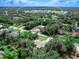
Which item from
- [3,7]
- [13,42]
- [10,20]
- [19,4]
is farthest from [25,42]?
[19,4]

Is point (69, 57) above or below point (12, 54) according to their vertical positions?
below

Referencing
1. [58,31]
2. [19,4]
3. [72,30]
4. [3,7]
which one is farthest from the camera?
[19,4]

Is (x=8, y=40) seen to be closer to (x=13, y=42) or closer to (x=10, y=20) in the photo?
(x=13, y=42)

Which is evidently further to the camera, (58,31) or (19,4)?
(19,4)

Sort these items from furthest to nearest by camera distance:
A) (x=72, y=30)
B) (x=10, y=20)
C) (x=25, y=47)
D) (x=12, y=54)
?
(x=10, y=20) < (x=72, y=30) < (x=25, y=47) < (x=12, y=54)

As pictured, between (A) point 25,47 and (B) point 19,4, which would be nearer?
(A) point 25,47

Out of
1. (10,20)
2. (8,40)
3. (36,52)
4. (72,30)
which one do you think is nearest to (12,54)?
(36,52)

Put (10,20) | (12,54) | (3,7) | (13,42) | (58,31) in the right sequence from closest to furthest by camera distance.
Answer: (12,54), (13,42), (58,31), (10,20), (3,7)

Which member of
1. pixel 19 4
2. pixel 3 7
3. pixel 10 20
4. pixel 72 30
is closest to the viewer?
pixel 72 30

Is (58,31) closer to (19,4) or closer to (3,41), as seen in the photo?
(3,41)
